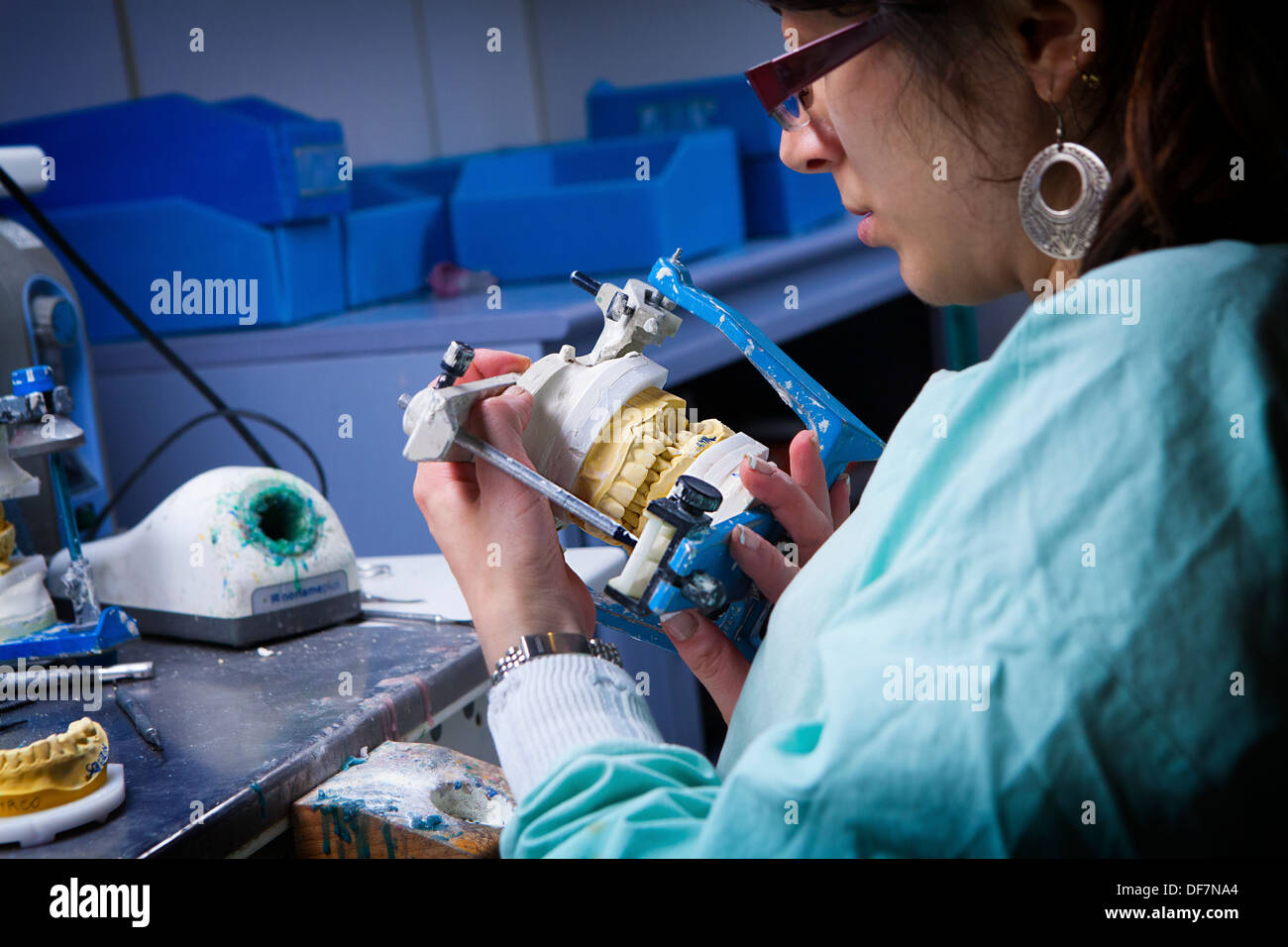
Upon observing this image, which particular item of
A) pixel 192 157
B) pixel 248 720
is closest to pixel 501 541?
pixel 248 720

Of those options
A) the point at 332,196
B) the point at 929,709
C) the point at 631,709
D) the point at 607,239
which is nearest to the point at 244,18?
the point at 332,196

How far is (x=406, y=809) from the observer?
89 cm

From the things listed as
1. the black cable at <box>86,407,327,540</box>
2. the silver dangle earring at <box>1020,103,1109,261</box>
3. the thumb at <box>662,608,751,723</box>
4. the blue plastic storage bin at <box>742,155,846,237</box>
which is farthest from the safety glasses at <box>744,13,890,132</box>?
the blue plastic storage bin at <box>742,155,846,237</box>

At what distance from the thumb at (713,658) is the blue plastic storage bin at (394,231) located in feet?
4.14

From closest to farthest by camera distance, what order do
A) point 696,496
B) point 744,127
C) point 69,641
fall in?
point 696,496
point 69,641
point 744,127

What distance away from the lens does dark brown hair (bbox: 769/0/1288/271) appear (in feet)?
2.00

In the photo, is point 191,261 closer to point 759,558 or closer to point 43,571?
point 43,571

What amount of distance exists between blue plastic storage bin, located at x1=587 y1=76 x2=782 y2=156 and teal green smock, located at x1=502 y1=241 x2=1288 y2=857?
6.19 ft

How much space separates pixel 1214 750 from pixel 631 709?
367 millimetres

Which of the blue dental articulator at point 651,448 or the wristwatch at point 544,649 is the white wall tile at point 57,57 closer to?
the blue dental articulator at point 651,448

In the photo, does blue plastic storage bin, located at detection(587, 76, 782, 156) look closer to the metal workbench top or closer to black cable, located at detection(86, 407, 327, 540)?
black cable, located at detection(86, 407, 327, 540)

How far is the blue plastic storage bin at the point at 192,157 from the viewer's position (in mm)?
1802

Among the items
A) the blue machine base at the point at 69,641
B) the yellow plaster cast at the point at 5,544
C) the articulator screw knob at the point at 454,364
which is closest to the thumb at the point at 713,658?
the articulator screw knob at the point at 454,364

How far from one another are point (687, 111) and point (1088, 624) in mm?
2282
